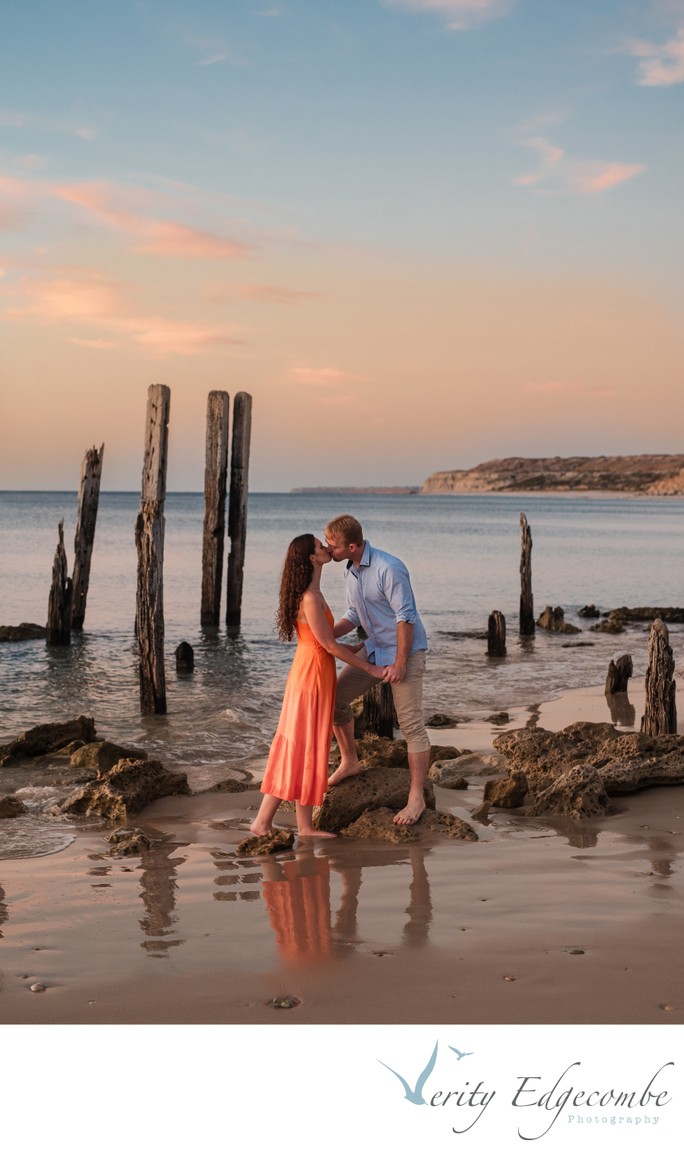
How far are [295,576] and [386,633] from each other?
747 mm

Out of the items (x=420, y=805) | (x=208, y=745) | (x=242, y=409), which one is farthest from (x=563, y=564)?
(x=420, y=805)

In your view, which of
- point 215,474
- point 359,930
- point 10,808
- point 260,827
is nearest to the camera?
point 359,930

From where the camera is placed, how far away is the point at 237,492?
20109mm

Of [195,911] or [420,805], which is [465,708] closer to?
[420,805]

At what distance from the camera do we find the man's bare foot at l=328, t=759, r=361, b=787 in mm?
6582

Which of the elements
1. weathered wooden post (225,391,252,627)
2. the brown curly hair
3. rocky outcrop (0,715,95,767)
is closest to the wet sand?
the brown curly hair

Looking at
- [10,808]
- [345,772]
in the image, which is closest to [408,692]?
[345,772]

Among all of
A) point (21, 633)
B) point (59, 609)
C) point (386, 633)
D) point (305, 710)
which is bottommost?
point (21, 633)

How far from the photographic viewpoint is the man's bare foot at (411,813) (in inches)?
243

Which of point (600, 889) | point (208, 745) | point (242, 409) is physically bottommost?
point (208, 745)

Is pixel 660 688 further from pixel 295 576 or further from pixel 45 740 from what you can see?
pixel 45 740

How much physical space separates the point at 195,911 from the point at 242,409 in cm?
1589

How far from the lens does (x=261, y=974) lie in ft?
12.7

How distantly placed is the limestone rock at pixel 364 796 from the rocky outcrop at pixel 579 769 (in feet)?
2.37
